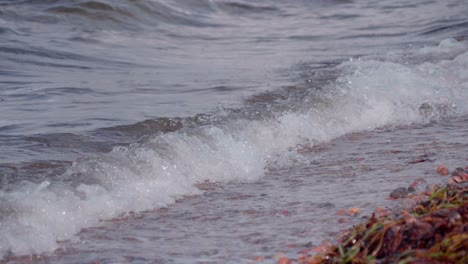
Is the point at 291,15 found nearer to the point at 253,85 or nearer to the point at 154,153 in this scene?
the point at 253,85

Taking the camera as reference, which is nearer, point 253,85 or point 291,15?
point 253,85

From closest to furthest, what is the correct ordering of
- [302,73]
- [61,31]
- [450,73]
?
[450,73], [302,73], [61,31]

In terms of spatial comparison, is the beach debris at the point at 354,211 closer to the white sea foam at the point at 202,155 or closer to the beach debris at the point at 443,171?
the beach debris at the point at 443,171

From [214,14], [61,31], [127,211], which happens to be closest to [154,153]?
[127,211]

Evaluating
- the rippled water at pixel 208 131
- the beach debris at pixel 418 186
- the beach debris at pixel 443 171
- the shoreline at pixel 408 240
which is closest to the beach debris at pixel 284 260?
the shoreline at pixel 408 240

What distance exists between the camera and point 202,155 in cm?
495

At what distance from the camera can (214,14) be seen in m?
14.6

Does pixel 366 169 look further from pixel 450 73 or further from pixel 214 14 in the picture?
pixel 214 14

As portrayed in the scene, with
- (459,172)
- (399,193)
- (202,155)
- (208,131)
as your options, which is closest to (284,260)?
(399,193)

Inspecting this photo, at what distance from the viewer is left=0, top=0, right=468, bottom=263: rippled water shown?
360 centimetres

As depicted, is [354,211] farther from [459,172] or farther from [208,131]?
[208,131]

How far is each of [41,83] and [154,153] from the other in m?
3.44

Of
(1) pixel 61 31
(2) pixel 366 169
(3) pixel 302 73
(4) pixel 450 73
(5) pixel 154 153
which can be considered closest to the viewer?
(2) pixel 366 169

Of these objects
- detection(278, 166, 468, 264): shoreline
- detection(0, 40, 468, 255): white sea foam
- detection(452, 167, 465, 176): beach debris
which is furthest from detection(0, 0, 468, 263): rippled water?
detection(278, 166, 468, 264): shoreline
